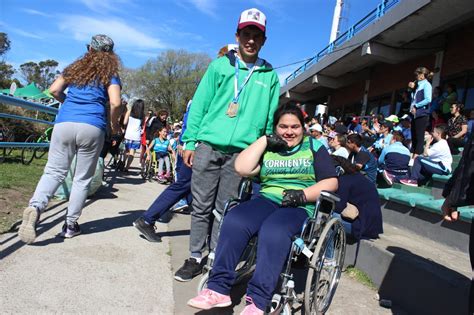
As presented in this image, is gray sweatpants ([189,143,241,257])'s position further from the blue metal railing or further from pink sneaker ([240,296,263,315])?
the blue metal railing

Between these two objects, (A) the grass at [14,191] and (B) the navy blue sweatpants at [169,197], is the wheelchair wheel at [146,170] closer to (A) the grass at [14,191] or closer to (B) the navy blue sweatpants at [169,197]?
(A) the grass at [14,191]

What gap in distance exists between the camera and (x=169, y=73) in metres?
59.8

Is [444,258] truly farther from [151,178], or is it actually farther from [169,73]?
[169,73]

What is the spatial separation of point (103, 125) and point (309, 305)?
95.4 inches

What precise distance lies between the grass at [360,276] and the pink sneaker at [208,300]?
1.67 metres

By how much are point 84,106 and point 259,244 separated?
84.8 inches

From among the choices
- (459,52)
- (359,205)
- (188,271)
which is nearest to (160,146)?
(359,205)

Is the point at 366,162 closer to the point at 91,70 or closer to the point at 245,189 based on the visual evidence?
the point at 245,189

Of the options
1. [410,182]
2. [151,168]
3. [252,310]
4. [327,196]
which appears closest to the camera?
[252,310]

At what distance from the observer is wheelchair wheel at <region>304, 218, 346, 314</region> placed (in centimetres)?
265

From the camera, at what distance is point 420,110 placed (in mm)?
8250

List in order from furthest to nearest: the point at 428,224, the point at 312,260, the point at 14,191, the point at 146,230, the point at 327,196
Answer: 1. the point at 14,191
2. the point at 428,224
3. the point at 146,230
4. the point at 327,196
5. the point at 312,260

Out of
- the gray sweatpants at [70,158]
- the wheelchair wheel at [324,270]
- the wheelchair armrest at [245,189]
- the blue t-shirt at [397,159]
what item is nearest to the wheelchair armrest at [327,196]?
the wheelchair wheel at [324,270]

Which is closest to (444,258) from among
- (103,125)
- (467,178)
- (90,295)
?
(467,178)
